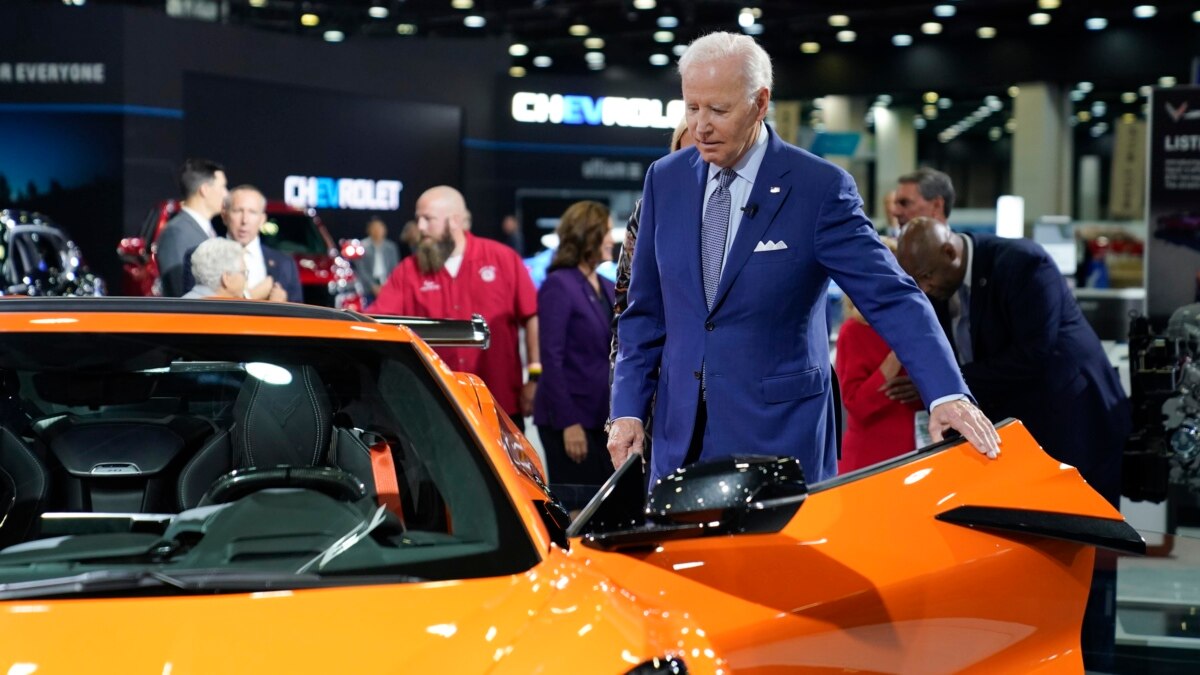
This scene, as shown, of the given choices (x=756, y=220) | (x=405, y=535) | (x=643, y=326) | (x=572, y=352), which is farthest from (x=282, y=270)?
(x=405, y=535)

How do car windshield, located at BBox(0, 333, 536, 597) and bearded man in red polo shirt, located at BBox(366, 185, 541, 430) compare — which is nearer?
car windshield, located at BBox(0, 333, 536, 597)

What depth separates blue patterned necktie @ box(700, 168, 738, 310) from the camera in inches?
138

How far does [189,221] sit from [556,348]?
230cm

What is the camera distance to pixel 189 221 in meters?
7.45

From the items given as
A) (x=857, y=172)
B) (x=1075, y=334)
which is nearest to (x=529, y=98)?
(x=857, y=172)

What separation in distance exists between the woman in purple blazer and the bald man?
1.70 m

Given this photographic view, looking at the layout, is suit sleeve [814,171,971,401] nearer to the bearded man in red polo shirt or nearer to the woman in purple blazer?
the woman in purple blazer

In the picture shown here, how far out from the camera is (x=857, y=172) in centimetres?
3488

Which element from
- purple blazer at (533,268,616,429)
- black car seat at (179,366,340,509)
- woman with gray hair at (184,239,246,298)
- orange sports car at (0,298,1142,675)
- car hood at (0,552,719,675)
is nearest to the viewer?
car hood at (0,552,719,675)

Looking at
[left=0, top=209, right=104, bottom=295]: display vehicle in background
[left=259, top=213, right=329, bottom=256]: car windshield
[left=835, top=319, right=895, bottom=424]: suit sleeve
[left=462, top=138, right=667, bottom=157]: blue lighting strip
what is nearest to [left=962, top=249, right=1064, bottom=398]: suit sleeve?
[left=835, top=319, right=895, bottom=424]: suit sleeve

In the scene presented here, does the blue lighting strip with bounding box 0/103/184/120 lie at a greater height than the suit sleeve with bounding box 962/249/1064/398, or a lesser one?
greater

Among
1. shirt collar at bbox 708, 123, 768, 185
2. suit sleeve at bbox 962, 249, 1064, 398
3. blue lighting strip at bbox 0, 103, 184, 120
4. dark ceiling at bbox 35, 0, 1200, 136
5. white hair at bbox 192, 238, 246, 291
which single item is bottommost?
suit sleeve at bbox 962, 249, 1064, 398

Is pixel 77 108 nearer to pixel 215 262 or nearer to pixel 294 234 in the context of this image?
pixel 294 234

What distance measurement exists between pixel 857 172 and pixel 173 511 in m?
32.8
